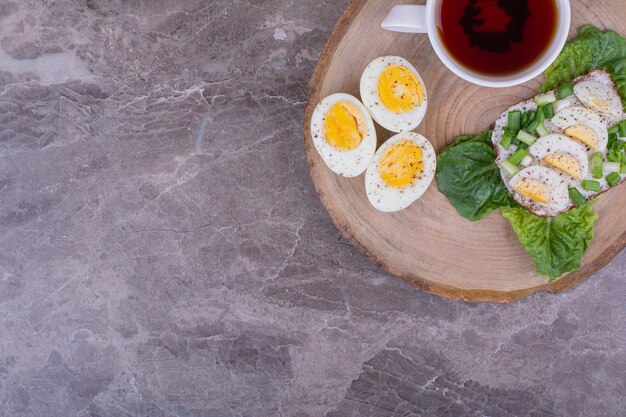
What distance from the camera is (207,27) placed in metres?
2.17

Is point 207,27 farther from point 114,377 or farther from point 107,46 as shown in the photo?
point 114,377

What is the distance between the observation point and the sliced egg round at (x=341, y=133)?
1818 millimetres

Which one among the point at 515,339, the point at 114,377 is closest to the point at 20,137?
the point at 114,377

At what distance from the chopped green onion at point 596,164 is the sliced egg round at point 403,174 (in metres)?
0.48

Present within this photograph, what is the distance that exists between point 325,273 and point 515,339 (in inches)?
30.0

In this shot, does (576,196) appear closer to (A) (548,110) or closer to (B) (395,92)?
(A) (548,110)

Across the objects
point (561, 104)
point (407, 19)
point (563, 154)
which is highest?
point (407, 19)

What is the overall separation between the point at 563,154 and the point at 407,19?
0.64 m

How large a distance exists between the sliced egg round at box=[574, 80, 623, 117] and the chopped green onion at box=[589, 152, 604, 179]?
14 cm

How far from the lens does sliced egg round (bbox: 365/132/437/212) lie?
5.98 feet

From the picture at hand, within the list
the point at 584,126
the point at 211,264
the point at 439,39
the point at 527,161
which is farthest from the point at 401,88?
the point at 211,264

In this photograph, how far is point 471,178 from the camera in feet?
5.99

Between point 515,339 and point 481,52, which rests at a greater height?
point 481,52

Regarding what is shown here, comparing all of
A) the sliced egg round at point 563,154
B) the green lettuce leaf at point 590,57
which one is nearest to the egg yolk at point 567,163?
the sliced egg round at point 563,154
